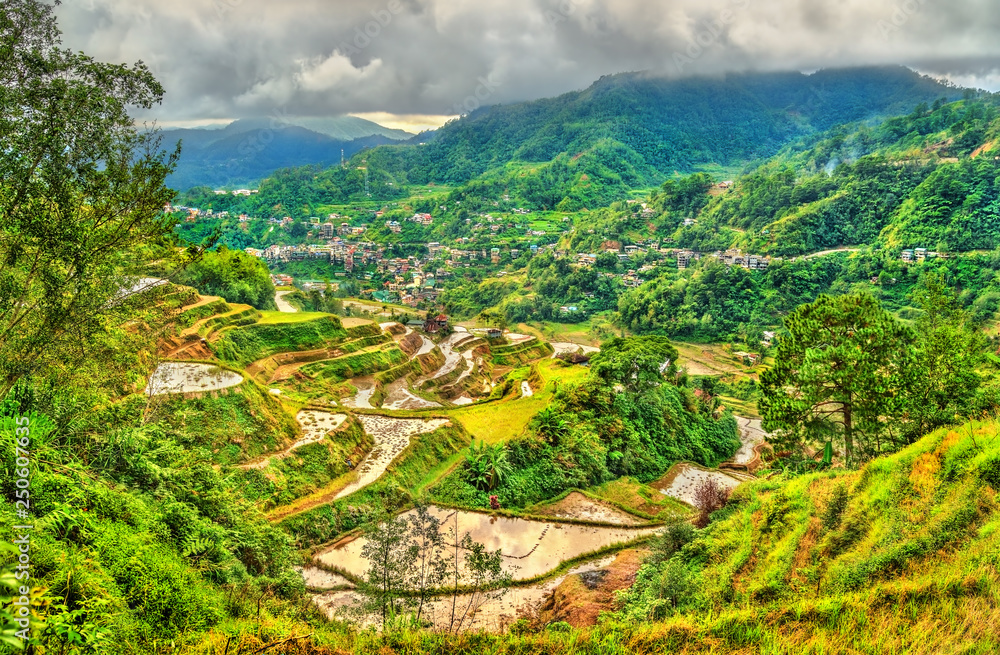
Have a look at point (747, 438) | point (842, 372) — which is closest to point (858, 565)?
point (842, 372)

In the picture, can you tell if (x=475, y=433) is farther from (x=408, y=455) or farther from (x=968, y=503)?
(x=968, y=503)

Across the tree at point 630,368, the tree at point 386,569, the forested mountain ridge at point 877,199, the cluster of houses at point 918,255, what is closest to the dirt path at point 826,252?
the forested mountain ridge at point 877,199

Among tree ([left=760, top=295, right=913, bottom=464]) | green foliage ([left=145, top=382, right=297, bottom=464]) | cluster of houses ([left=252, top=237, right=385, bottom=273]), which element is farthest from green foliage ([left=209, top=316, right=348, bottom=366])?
cluster of houses ([left=252, top=237, right=385, bottom=273])

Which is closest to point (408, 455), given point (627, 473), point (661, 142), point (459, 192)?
point (627, 473)

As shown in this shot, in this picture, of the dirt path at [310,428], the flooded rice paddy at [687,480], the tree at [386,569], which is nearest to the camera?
the tree at [386,569]

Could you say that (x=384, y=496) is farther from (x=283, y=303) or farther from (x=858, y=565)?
(x=283, y=303)

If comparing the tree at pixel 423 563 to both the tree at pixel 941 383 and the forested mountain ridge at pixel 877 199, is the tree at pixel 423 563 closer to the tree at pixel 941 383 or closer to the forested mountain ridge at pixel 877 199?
the tree at pixel 941 383

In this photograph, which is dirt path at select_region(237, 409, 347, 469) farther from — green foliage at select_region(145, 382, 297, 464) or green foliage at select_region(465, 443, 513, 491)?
green foliage at select_region(465, 443, 513, 491)
